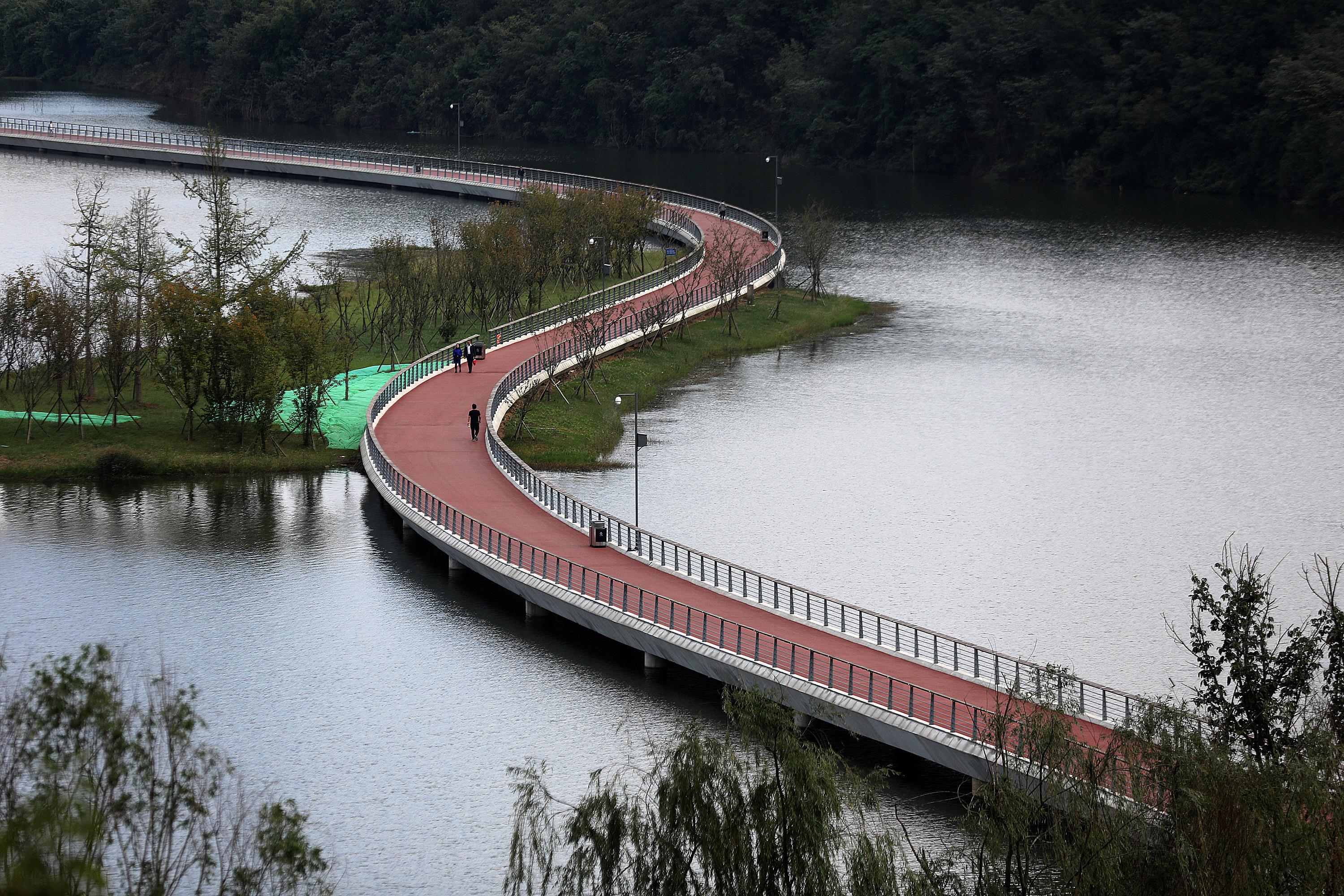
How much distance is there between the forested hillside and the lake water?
109 feet

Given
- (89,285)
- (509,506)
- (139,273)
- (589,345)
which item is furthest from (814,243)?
(509,506)

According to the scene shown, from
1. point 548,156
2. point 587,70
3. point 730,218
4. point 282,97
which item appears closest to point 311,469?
point 730,218

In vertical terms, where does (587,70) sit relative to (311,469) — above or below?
above

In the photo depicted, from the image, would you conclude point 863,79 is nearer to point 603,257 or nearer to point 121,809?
point 603,257

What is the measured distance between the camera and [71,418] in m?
63.1

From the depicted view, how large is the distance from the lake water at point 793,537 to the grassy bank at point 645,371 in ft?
5.59

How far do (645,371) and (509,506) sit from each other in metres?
24.5

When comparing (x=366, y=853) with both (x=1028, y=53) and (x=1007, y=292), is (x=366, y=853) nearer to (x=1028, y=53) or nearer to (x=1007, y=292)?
(x=1007, y=292)

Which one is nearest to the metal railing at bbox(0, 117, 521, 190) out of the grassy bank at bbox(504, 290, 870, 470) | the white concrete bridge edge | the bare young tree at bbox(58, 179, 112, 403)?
the grassy bank at bbox(504, 290, 870, 470)

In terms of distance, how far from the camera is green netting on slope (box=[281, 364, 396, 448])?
63219mm

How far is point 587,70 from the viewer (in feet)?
570

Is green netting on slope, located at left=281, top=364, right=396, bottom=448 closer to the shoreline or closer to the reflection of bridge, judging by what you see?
the shoreline

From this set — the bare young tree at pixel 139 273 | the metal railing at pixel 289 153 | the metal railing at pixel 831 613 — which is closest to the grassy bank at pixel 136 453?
the bare young tree at pixel 139 273

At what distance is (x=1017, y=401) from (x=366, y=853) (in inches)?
1771
